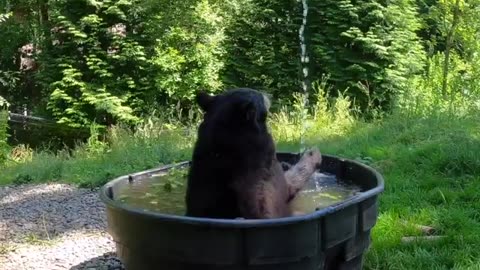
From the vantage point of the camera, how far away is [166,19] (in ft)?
67.6

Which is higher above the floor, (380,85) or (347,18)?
(347,18)

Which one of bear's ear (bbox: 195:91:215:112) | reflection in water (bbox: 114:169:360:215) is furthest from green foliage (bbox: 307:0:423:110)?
bear's ear (bbox: 195:91:215:112)

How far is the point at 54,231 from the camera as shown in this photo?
543cm

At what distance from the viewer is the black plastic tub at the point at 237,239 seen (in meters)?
2.71

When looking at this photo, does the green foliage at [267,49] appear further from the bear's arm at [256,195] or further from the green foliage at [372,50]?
the bear's arm at [256,195]

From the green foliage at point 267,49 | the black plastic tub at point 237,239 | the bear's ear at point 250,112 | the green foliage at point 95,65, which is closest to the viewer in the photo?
the black plastic tub at point 237,239

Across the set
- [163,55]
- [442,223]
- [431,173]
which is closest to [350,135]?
[431,173]

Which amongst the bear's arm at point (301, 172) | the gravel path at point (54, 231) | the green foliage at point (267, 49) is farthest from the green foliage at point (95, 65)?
the bear's arm at point (301, 172)

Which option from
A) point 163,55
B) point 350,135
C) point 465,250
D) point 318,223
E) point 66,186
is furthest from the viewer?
point 163,55

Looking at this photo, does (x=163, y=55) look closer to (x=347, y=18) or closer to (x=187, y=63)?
(x=187, y=63)

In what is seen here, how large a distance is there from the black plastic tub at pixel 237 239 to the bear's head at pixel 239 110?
0.52 m

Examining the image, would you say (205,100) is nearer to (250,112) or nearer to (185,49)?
(250,112)

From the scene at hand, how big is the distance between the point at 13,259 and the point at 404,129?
557 centimetres

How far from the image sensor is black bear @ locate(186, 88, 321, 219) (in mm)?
2977
